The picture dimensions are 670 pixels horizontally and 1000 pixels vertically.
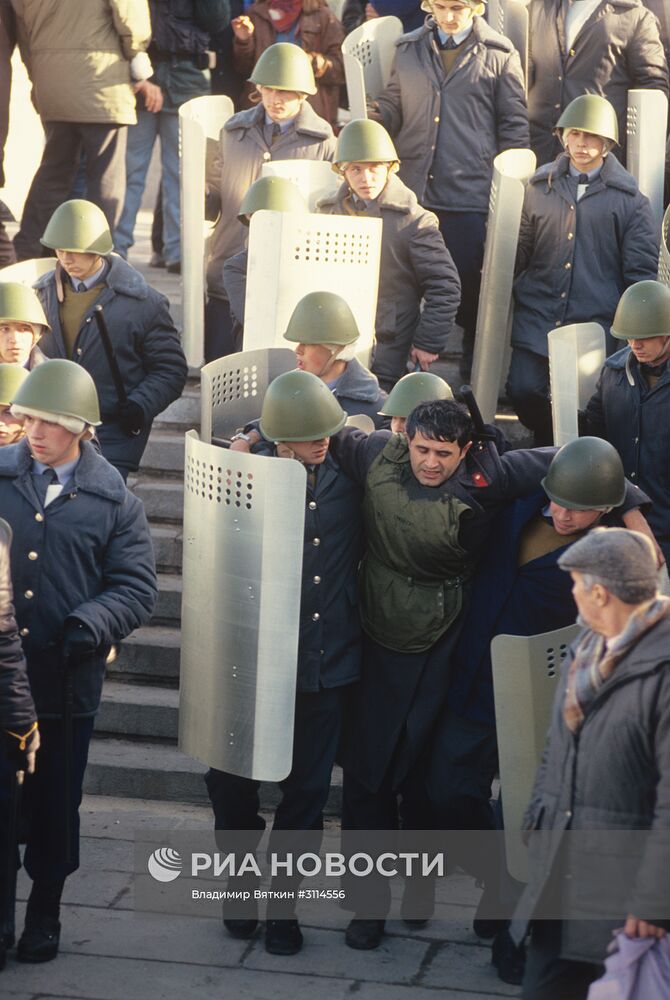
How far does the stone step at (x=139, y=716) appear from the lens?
782 cm

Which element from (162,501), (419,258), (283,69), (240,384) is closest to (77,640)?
(240,384)

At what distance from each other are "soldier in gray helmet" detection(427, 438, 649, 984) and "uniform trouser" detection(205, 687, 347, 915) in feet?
1.24

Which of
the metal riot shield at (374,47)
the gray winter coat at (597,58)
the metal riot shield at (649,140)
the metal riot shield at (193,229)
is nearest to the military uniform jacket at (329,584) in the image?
the metal riot shield at (193,229)

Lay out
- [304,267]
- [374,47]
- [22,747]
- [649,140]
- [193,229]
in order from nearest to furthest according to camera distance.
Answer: [22,747] < [304,267] < [193,229] < [649,140] < [374,47]

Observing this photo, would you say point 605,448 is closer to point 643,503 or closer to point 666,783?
point 643,503

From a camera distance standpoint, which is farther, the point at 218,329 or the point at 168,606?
the point at 218,329

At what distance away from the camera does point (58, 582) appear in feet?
20.2

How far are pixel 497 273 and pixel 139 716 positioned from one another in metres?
2.72

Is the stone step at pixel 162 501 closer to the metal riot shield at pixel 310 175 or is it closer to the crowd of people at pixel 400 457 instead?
the crowd of people at pixel 400 457

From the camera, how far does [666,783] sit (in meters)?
4.48

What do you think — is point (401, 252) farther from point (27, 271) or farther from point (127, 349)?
point (27, 271)

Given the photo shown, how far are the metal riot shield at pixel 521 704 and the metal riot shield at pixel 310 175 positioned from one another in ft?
12.5

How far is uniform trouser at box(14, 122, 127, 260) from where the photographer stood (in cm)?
1005

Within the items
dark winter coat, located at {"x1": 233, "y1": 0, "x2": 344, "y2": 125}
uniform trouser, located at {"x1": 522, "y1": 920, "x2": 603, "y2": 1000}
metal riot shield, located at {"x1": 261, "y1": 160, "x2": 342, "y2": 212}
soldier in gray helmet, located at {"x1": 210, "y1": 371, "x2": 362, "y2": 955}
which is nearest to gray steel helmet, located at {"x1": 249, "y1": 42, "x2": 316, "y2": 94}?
metal riot shield, located at {"x1": 261, "y1": 160, "x2": 342, "y2": 212}
